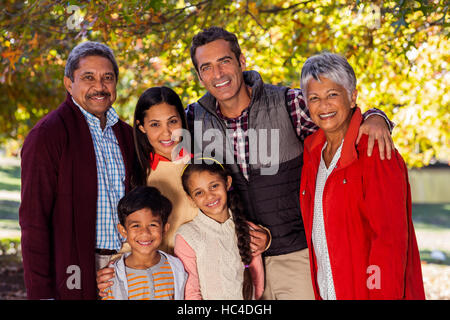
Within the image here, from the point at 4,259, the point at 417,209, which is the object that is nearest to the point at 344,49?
the point at 4,259

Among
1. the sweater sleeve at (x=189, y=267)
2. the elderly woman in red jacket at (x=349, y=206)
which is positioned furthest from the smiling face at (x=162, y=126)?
the elderly woman in red jacket at (x=349, y=206)

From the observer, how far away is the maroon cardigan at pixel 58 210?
116 inches

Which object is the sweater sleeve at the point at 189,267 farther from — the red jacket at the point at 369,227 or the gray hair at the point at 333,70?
the gray hair at the point at 333,70

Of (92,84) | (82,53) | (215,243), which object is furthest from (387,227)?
(82,53)

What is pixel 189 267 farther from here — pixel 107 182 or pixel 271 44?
pixel 271 44

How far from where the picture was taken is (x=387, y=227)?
2.74 metres

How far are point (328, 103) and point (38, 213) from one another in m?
1.88

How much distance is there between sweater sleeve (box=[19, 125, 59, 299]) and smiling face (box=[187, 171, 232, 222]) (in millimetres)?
897

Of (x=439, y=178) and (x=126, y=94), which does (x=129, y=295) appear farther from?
(x=439, y=178)

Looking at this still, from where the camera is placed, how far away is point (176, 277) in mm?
3176

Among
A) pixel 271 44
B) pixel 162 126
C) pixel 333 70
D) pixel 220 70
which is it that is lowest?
pixel 162 126

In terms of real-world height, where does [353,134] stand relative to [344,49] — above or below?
below
